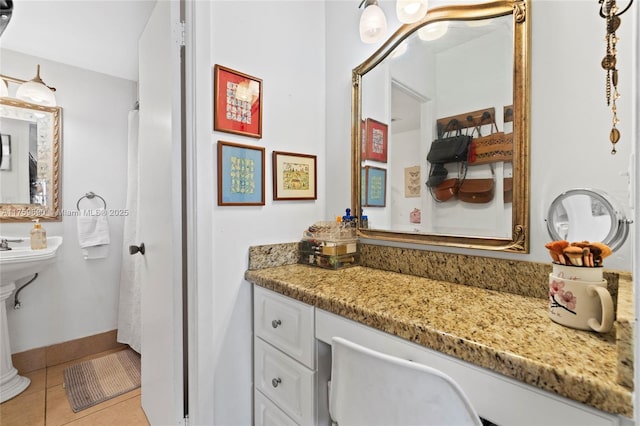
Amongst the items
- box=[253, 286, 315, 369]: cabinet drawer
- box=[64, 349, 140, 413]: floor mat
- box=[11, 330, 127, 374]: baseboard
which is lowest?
box=[64, 349, 140, 413]: floor mat

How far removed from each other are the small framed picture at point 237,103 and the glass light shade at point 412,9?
0.67 meters

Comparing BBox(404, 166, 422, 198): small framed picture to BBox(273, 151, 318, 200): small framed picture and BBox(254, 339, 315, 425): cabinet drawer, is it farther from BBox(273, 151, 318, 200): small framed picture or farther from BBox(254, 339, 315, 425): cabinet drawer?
BBox(254, 339, 315, 425): cabinet drawer

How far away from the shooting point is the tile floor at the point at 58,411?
1.48 m

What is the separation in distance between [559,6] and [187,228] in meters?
1.50

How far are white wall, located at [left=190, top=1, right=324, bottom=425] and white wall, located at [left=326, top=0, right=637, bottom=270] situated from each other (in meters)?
0.85

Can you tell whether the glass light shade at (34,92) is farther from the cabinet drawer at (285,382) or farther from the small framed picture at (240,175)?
the cabinet drawer at (285,382)

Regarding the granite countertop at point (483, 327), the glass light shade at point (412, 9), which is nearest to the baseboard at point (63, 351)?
the granite countertop at point (483, 327)

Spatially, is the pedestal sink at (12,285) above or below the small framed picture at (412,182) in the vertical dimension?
below

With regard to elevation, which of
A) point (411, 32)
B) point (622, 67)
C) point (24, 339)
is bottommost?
point (24, 339)

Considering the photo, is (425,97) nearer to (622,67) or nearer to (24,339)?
(622,67)

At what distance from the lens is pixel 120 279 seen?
228 cm

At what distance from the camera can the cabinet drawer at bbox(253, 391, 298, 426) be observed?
1.05 meters

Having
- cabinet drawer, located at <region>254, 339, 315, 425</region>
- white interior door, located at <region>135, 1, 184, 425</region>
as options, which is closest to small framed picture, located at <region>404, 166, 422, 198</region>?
cabinet drawer, located at <region>254, 339, 315, 425</region>

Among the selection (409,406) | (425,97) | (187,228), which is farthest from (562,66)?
(187,228)
